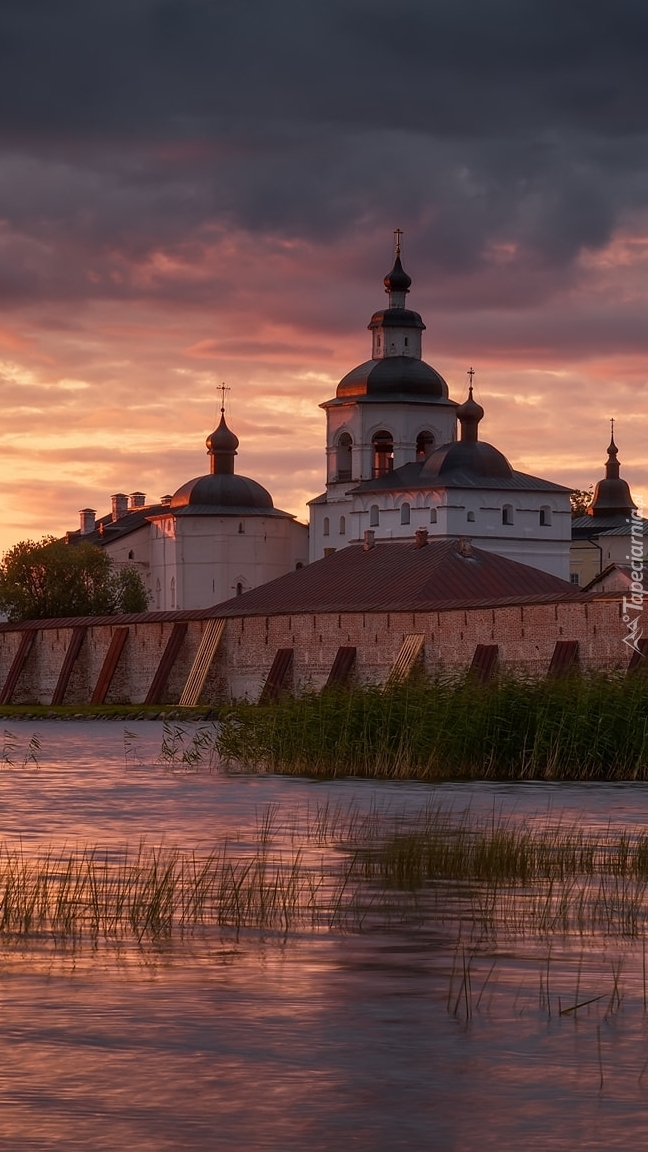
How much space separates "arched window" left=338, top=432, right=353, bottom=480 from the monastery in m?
0.08

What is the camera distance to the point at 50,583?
193 feet

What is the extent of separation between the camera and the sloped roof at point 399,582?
41344 millimetres

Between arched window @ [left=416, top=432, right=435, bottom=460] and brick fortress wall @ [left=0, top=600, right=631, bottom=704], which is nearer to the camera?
brick fortress wall @ [left=0, top=600, right=631, bottom=704]

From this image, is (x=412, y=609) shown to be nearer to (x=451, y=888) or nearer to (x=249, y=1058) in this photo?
(x=451, y=888)

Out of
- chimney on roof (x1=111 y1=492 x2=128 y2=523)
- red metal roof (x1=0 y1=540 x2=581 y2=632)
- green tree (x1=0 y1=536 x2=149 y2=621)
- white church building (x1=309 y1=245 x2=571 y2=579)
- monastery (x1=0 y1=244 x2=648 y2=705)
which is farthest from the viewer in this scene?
chimney on roof (x1=111 y1=492 x2=128 y2=523)

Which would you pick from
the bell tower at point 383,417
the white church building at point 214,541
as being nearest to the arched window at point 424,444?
the bell tower at point 383,417

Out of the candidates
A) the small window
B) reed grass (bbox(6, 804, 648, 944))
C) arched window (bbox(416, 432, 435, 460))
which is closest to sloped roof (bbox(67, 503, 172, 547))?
the small window

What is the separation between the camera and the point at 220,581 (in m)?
72.9

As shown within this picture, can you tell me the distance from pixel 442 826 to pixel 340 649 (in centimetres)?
2404

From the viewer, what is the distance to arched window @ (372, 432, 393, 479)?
70938 mm

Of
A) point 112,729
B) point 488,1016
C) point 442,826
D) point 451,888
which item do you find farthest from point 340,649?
point 488,1016

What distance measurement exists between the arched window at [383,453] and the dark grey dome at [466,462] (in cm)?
391

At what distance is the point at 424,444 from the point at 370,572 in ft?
88.5

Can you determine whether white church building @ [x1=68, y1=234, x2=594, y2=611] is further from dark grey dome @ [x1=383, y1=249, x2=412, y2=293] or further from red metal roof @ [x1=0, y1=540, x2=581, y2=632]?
red metal roof @ [x1=0, y1=540, x2=581, y2=632]
